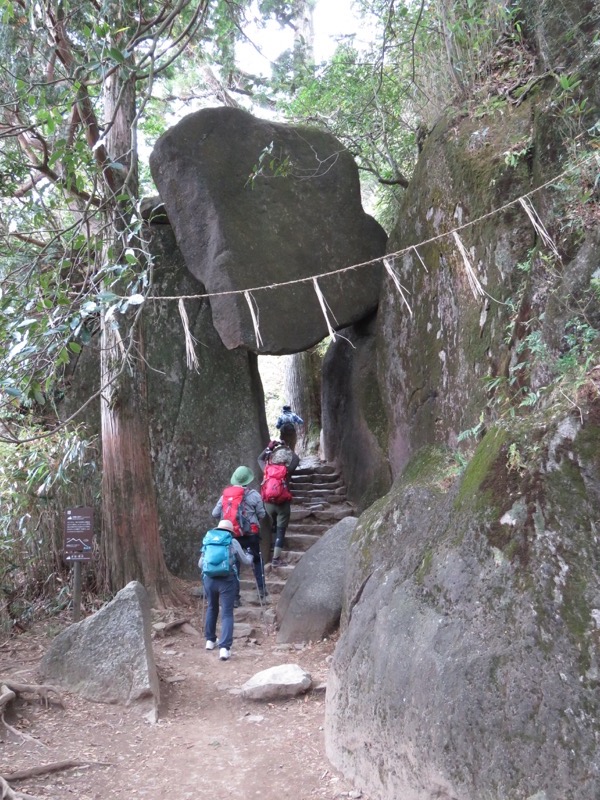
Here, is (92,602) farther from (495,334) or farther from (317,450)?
(317,450)

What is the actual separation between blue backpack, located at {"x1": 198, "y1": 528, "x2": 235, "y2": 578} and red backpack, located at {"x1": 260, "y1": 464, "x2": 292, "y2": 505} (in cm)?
240

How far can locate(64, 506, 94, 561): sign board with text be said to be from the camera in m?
5.91

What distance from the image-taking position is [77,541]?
5.93 meters

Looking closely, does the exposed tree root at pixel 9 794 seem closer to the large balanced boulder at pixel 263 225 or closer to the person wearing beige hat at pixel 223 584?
the person wearing beige hat at pixel 223 584

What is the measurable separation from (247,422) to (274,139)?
12.3 ft

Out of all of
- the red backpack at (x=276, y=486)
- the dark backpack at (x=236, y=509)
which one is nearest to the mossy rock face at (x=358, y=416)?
the red backpack at (x=276, y=486)

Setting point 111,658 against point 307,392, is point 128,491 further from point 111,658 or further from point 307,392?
point 307,392

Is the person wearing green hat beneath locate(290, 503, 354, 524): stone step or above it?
above

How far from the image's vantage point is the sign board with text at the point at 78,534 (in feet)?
19.4

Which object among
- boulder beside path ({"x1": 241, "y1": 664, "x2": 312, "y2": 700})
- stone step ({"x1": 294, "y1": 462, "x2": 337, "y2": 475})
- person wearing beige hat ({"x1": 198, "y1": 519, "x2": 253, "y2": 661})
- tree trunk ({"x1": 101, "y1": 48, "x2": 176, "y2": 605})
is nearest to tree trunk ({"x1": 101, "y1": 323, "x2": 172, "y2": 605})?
tree trunk ({"x1": 101, "y1": 48, "x2": 176, "y2": 605})

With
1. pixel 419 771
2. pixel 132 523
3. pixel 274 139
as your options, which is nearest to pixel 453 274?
pixel 274 139

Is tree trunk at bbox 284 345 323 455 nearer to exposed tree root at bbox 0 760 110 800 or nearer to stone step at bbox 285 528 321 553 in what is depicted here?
stone step at bbox 285 528 321 553

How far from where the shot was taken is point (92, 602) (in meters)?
6.66

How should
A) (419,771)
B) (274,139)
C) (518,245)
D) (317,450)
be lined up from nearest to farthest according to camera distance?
(419,771) → (518,245) → (274,139) → (317,450)
